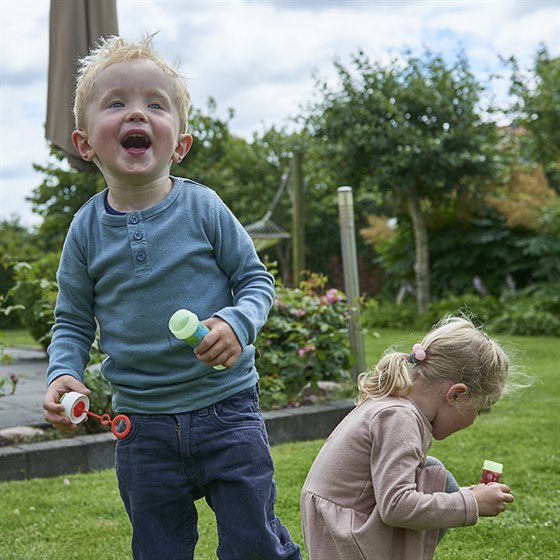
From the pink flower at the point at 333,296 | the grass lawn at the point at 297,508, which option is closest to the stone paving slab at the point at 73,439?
the grass lawn at the point at 297,508

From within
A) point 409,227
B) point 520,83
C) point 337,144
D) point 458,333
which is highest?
point 520,83

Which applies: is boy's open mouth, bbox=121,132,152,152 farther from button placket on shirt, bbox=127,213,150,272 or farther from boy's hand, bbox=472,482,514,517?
boy's hand, bbox=472,482,514,517

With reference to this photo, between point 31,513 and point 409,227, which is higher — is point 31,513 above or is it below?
below

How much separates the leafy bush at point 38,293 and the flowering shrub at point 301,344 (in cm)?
129

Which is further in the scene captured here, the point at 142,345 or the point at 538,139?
the point at 538,139

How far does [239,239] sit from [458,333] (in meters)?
0.61

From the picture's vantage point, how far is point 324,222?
21.7m

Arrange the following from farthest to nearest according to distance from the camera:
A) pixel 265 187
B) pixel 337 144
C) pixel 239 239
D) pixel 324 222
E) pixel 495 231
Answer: pixel 265 187, pixel 324 222, pixel 495 231, pixel 337 144, pixel 239 239

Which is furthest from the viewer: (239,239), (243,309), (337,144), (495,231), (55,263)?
(495,231)

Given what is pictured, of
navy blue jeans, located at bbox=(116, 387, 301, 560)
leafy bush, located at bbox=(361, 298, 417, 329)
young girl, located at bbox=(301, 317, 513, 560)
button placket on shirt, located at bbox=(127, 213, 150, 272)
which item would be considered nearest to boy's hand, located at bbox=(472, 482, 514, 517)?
young girl, located at bbox=(301, 317, 513, 560)

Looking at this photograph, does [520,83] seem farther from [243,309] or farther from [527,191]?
[243,309]

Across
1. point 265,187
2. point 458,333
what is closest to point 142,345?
point 458,333

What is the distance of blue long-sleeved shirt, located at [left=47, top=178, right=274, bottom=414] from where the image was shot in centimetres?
196

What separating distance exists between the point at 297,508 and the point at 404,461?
1.50 metres
